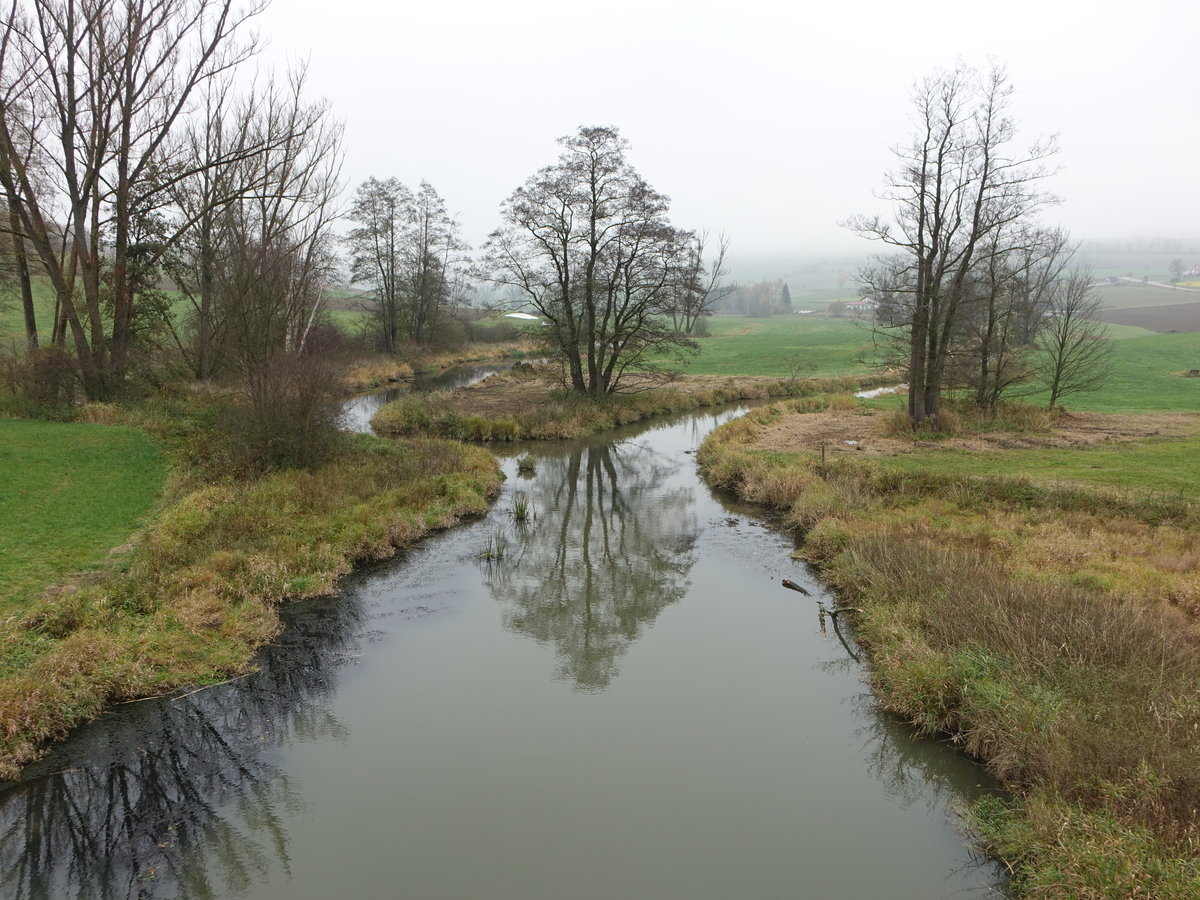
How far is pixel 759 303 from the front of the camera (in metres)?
147

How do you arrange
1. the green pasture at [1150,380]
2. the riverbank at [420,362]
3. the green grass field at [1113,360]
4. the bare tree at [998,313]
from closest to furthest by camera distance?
1. the bare tree at [998,313]
2. the green pasture at [1150,380]
3. the green grass field at [1113,360]
4. the riverbank at [420,362]

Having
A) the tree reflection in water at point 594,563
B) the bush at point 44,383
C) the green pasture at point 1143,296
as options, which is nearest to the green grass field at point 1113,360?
the tree reflection in water at point 594,563

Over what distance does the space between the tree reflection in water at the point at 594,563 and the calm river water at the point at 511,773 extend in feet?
0.36

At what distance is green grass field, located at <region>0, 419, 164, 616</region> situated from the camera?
934 cm

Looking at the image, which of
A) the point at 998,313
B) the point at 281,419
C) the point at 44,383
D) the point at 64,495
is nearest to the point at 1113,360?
the point at 998,313

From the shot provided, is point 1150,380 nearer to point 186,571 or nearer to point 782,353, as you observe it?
point 782,353

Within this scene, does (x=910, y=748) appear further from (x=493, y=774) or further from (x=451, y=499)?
(x=451, y=499)

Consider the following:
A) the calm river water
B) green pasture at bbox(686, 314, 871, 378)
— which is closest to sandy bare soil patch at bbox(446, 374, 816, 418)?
green pasture at bbox(686, 314, 871, 378)

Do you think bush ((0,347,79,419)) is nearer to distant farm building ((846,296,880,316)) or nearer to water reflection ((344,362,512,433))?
water reflection ((344,362,512,433))

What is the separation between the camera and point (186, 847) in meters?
5.59

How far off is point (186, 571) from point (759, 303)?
479 feet

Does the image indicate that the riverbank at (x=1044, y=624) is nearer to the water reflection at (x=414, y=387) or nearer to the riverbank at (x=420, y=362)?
the water reflection at (x=414, y=387)

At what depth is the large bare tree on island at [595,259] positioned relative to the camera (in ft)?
84.0

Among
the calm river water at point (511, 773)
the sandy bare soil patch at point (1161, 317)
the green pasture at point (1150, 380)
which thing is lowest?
the calm river water at point (511, 773)
